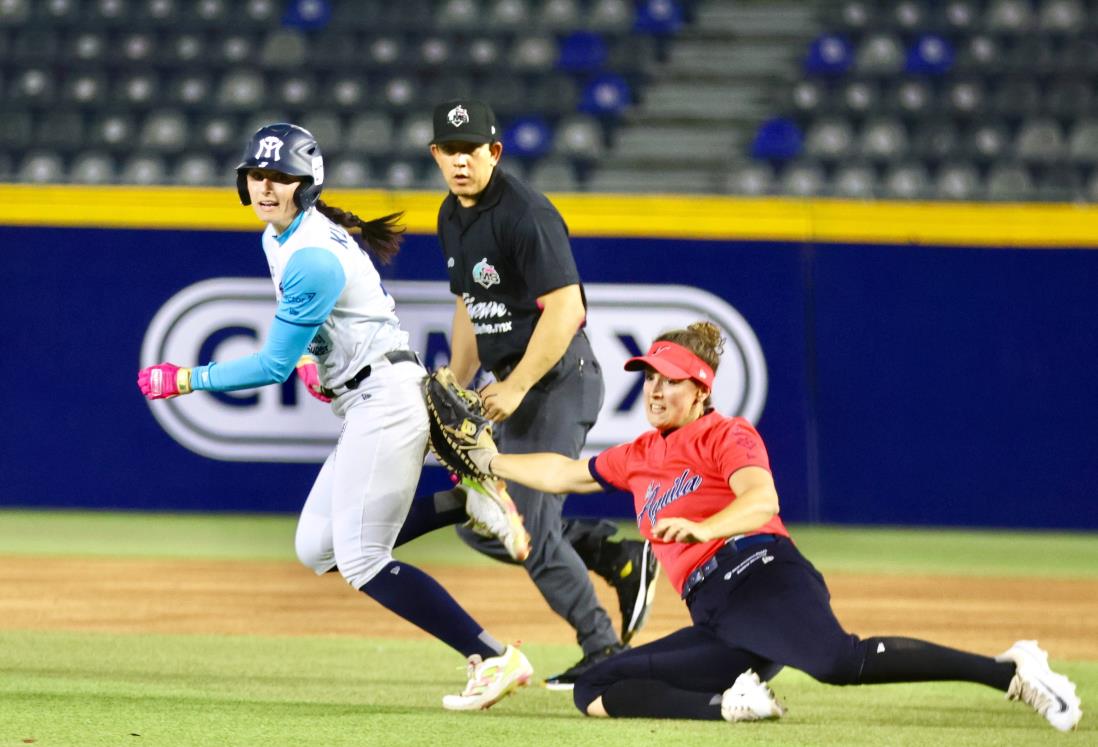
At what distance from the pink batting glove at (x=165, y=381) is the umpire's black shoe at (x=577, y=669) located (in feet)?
5.70

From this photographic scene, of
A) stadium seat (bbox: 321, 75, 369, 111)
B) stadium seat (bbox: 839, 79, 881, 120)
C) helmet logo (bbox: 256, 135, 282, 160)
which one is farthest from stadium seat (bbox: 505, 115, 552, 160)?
helmet logo (bbox: 256, 135, 282, 160)

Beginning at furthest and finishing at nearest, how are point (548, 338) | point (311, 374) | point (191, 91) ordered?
point (191, 91) → point (548, 338) → point (311, 374)

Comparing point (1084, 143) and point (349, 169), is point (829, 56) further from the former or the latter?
point (349, 169)

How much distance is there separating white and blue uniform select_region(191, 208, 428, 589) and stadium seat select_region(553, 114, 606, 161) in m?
8.74

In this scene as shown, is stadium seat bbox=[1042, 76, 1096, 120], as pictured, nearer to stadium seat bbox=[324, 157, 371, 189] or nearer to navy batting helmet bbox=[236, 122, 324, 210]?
stadium seat bbox=[324, 157, 371, 189]

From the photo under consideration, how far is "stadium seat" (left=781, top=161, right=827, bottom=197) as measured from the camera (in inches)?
522

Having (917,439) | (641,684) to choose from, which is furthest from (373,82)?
(641,684)

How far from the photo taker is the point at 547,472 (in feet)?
17.1

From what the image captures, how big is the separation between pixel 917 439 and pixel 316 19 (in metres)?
7.17

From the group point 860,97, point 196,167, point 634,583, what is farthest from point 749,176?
point 634,583

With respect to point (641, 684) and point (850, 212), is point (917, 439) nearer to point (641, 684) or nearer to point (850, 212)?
point (850, 212)

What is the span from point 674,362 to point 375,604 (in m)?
3.81

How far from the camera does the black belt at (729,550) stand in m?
4.98

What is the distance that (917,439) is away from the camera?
10859 mm
